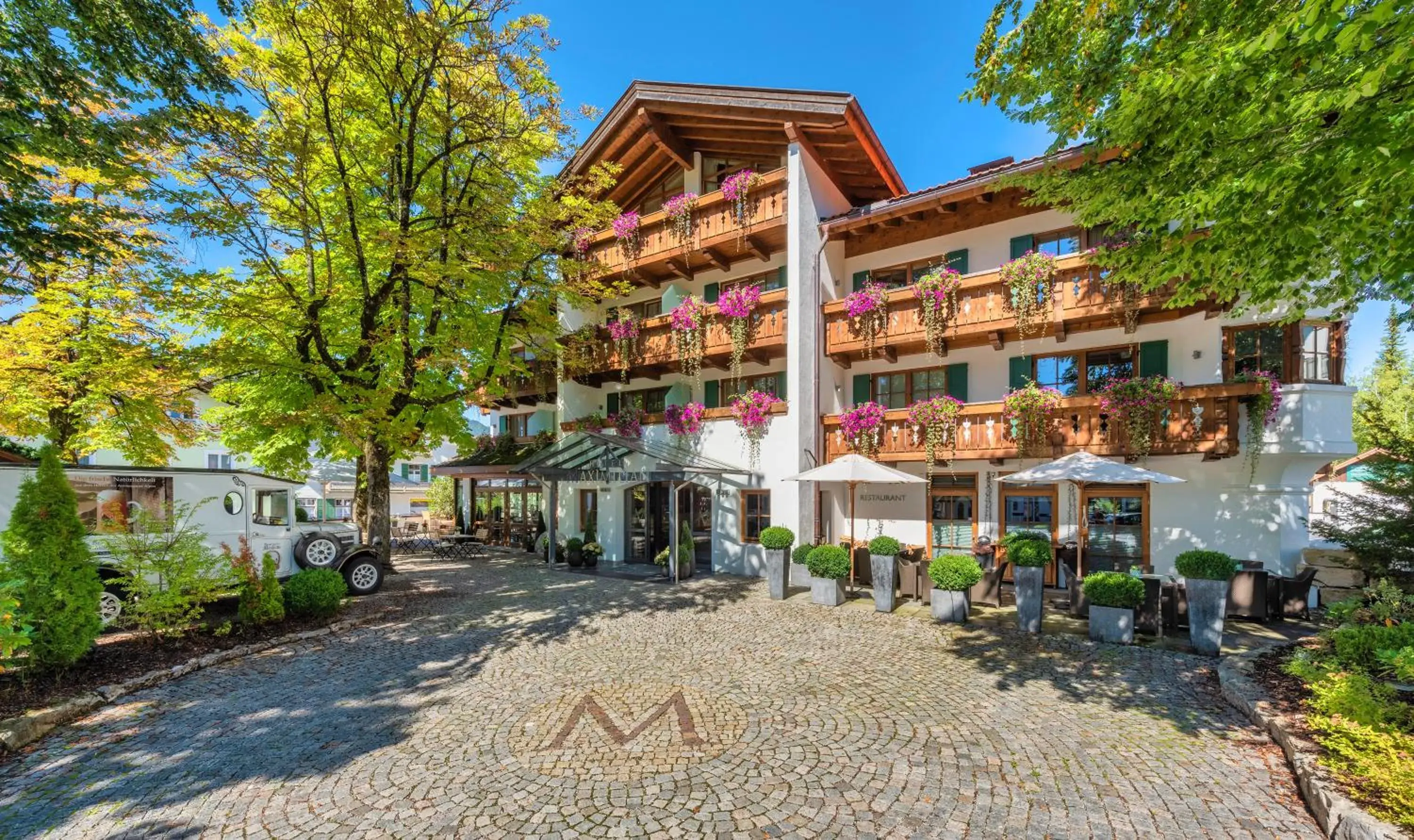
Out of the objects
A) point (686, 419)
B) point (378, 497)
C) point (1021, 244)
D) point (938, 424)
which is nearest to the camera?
point (938, 424)

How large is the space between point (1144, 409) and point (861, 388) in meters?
6.19

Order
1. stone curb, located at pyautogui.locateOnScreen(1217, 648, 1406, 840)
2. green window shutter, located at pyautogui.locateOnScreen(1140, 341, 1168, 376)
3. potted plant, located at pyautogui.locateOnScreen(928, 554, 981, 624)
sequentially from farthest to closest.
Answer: green window shutter, located at pyautogui.locateOnScreen(1140, 341, 1168, 376), potted plant, located at pyautogui.locateOnScreen(928, 554, 981, 624), stone curb, located at pyautogui.locateOnScreen(1217, 648, 1406, 840)

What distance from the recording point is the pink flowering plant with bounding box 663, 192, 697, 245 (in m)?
15.5

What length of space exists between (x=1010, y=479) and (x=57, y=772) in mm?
13173

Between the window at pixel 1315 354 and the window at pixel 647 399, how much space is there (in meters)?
14.4

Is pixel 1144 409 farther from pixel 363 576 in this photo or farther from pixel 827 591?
pixel 363 576

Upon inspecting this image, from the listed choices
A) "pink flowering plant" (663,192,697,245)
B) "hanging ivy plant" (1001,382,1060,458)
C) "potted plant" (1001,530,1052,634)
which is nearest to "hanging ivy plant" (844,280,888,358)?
"hanging ivy plant" (1001,382,1060,458)

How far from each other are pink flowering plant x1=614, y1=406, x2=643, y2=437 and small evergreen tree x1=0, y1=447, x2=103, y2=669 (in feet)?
38.4

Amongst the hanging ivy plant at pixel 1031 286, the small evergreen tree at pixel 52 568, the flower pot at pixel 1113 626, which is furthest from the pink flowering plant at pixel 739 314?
the small evergreen tree at pixel 52 568

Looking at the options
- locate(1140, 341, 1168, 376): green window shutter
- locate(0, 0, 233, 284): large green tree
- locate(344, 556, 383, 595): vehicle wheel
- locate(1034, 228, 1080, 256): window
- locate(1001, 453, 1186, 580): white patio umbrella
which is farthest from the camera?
locate(1034, 228, 1080, 256): window

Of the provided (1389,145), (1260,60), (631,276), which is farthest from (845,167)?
(1389,145)

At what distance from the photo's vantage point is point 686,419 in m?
15.9

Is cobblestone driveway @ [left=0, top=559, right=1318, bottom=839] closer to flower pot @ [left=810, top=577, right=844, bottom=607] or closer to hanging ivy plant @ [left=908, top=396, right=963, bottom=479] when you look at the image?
flower pot @ [left=810, top=577, right=844, bottom=607]

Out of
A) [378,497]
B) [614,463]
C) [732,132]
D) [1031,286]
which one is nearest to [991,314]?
[1031,286]
